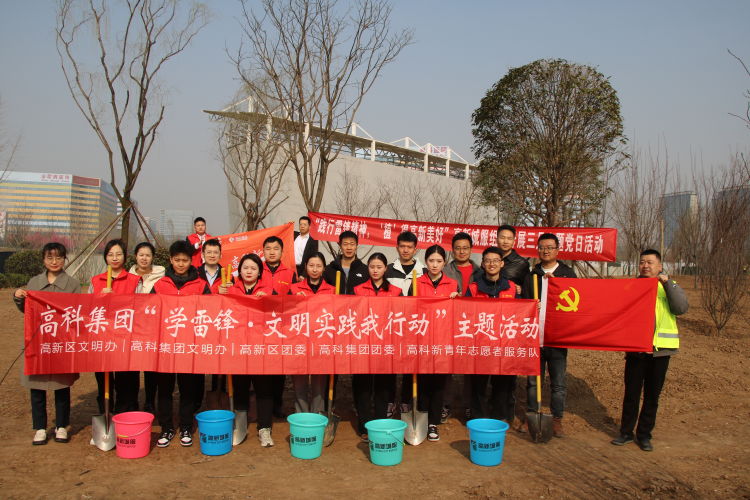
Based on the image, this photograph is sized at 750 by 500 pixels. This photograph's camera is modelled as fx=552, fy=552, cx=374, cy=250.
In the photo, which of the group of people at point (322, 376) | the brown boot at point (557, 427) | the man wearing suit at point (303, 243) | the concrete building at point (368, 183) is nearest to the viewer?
the group of people at point (322, 376)

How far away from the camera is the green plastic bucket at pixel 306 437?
176 inches

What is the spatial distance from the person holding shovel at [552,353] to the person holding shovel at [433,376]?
2.79 ft

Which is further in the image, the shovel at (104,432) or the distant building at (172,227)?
the distant building at (172,227)

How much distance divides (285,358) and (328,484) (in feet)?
3.75

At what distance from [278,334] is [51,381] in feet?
6.31

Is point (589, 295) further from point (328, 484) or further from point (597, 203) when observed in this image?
point (597, 203)

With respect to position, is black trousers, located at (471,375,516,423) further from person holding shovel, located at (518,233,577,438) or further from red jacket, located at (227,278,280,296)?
red jacket, located at (227,278,280,296)

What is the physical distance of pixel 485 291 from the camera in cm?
521

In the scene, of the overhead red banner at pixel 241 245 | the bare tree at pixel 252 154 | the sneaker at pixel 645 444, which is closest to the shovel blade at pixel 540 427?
the sneaker at pixel 645 444

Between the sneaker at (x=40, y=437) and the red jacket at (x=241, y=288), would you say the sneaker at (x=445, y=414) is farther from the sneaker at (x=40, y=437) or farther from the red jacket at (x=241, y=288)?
the sneaker at (x=40, y=437)

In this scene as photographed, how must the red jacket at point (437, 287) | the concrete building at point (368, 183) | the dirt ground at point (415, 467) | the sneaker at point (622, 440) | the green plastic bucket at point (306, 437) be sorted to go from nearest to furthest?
the dirt ground at point (415, 467) → the green plastic bucket at point (306, 437) → the sneaker at point (622, 440) → the red jacket at point (437, 287) → the concrete building at point (368, 183)

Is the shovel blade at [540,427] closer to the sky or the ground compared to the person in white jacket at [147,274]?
closer to the ground

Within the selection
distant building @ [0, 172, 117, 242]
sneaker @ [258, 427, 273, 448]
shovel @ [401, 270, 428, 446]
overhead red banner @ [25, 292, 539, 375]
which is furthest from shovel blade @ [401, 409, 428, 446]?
distant building @ [0, 172, 117, 242]

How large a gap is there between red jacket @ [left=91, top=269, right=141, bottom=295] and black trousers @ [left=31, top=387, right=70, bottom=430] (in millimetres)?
920
